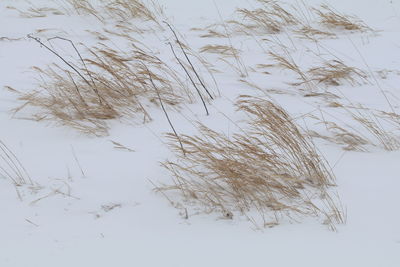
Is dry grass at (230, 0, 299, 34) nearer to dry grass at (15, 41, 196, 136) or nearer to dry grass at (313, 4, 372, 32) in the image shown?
dry grass at (313, 4, 372, 32)

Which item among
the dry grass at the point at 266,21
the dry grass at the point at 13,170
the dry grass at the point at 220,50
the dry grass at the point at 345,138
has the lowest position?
the dry grass at the point at 13,170

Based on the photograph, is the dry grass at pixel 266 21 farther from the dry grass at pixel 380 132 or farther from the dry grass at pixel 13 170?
the dry grass at pixel 13 170

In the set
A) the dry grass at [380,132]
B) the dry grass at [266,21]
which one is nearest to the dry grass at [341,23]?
the dry grass at [266,21]

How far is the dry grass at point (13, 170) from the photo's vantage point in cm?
188

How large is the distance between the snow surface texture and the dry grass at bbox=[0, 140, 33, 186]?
0.11ft

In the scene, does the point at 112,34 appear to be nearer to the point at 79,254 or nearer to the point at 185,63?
the point at 185,63

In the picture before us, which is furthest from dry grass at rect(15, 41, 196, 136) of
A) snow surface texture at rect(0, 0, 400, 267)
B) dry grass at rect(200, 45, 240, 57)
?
dry grass at rect(200, 45, 240, 57)

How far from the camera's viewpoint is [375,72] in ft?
10.5

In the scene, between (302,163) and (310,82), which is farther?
(310,82)

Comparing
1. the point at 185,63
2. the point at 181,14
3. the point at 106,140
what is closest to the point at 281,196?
the point at 106,140

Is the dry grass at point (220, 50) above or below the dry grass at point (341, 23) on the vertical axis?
below

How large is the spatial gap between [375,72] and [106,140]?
6.77ft

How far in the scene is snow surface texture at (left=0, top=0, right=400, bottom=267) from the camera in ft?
5.03

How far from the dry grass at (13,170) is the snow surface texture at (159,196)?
0.03 m
